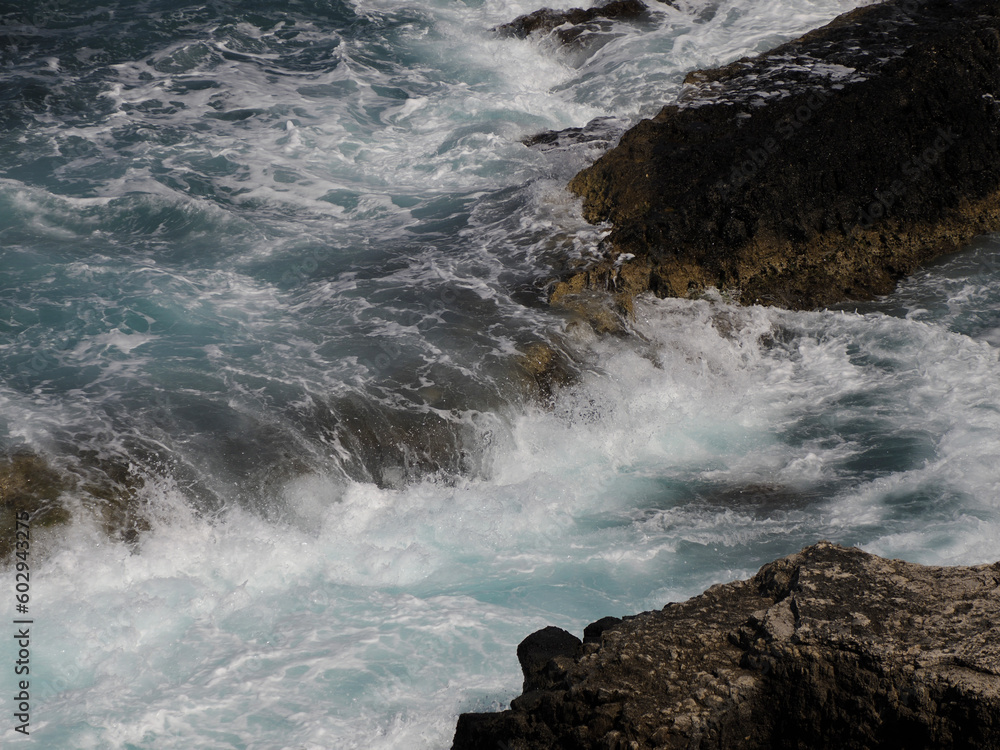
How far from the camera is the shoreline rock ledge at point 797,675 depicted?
288 centimetres

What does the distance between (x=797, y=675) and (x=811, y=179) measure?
22.1 feet

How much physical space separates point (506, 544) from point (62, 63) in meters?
Result: 12.2

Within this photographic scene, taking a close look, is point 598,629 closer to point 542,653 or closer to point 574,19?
point 542,653

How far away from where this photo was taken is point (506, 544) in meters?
5.91

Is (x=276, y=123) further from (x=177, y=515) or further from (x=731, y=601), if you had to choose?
(x=731, y=601)

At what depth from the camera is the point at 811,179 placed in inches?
340

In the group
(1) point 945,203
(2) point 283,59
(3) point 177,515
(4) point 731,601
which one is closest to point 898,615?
(4) point 731,601

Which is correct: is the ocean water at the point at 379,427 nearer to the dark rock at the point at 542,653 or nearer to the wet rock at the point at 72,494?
the wet rock at the point at 72,494

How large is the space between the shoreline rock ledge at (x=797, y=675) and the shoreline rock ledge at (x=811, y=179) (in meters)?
4.89

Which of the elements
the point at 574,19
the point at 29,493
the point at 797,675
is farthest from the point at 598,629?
the point at 574,19

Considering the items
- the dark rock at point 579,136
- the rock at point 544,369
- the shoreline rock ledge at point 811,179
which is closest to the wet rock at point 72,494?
the rock at point 544,369

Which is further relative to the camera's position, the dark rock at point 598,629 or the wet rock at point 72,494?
the wet rock at point 72,494

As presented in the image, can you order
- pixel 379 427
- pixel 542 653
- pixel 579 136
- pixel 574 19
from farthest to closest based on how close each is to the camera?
pixel 574 19, pixel 579 136, pixel 379 427, pixel 542 653

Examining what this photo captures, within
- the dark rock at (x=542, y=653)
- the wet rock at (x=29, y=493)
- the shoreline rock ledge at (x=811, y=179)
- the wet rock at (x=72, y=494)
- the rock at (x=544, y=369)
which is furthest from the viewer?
the shoreline rock ledge at (x=811, y=179)
